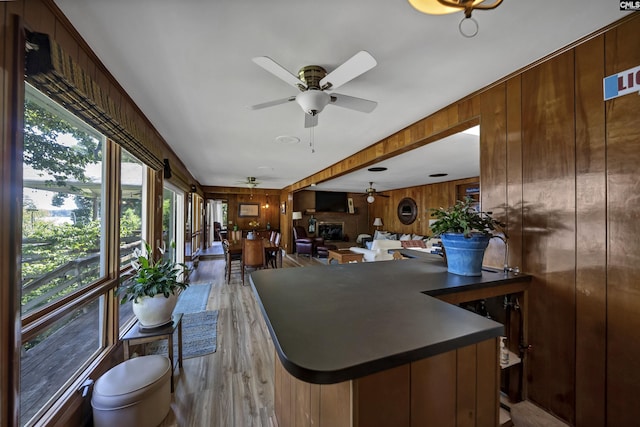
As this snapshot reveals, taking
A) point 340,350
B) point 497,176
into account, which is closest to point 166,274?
point 340,350

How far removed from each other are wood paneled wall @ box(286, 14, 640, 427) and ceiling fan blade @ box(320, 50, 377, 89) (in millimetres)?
1178

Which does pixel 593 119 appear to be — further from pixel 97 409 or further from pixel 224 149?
pixel 224 149

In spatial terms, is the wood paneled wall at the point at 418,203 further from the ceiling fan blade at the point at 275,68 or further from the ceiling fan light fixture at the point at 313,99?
the ceiling fan blade at the point at 275,68

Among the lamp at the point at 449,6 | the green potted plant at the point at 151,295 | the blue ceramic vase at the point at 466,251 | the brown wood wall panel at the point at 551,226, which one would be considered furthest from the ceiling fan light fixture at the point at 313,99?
the green potted plant at the point at 151,295

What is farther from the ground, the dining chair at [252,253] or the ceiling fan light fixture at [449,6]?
the ceiling fan light fixture at [449,6]

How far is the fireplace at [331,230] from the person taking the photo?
9.76 m

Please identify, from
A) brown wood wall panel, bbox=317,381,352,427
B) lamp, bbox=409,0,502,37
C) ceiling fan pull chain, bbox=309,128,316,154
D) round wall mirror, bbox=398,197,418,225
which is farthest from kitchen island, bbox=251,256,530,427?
round wall mirror, bbox=398,197,418,225

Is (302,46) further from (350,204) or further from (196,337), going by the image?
(350,204)

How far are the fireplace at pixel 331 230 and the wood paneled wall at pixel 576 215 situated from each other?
8.03m

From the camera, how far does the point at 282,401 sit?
139 centimetres

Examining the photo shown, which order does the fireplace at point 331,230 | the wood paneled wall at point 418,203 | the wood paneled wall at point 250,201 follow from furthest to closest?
the fireplace at point 331,230
the wood paneled wall at point 250,201
the wood paneled wall at point 418,203

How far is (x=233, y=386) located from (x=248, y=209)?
7.76m

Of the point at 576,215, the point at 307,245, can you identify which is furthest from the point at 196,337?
the point at 307,245

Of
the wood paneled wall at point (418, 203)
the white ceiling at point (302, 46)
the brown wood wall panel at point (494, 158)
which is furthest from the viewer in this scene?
the wood paneled wall at point (418, 203)
